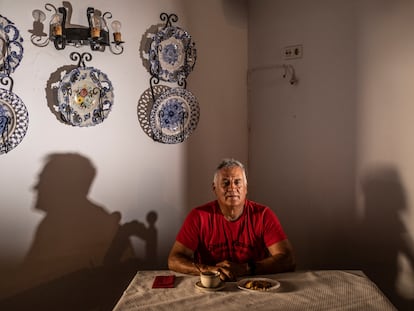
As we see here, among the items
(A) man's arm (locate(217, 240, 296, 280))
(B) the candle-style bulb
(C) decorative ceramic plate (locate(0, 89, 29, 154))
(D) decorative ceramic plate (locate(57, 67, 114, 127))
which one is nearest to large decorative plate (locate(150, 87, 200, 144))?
(D) decorative ceramic plate (locate(57, 67, 114, 127))

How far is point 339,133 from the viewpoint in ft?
7.57

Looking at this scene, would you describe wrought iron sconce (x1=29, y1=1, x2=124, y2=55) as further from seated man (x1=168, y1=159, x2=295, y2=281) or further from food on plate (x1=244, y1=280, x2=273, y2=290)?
food on plate (x1=244, y1=280, x2=273, y2=290)

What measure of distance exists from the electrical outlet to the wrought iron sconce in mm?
1007

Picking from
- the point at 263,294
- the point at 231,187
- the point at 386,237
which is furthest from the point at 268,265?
the point at 386,237

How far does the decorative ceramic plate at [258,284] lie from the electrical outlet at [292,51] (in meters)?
1.43

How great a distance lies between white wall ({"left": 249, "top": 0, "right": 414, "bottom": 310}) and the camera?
2059mm

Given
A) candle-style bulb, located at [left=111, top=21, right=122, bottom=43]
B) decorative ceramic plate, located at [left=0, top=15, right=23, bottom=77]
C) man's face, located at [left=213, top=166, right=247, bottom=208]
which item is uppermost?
candle-style bulb, located at [left=111, top=21, right=122, bottom=43]

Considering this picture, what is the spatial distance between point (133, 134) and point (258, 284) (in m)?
1.19

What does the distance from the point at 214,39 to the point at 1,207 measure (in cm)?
158

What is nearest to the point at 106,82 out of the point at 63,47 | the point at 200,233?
the point at 63,47

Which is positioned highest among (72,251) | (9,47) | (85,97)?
(9,47)

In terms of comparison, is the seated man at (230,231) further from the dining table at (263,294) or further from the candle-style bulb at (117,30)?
the candle-style bulb at (117,30)

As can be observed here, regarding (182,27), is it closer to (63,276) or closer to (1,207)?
(1,207)

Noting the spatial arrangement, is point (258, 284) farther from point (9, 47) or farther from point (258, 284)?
point (9, 47)
